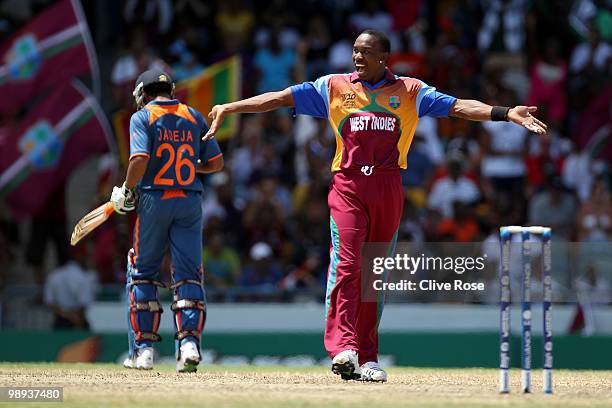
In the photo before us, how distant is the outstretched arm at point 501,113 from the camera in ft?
31.6

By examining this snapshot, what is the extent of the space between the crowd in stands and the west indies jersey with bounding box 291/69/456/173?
20.7ft

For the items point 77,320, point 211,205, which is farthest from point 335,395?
point 211,205

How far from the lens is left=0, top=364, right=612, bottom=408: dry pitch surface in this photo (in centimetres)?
857

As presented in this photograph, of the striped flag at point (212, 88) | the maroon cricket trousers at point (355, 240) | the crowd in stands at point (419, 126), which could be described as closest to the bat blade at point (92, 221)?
the maroon cricket trousers at point (355, 240)

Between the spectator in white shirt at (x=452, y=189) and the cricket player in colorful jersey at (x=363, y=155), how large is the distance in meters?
7.78

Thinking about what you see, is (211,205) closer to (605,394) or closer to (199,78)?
(199,78)

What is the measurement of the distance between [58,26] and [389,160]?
32.6 ft

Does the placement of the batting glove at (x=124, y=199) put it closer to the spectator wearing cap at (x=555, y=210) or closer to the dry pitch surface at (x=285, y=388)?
the dry pitch surface at (x=285, y=388)

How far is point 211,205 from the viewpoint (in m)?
18.7

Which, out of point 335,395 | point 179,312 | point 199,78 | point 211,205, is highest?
point 199,78

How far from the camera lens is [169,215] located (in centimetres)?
1069

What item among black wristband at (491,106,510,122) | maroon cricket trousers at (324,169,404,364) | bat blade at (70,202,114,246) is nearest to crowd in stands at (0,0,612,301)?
bat blade at (70,202,114,246)

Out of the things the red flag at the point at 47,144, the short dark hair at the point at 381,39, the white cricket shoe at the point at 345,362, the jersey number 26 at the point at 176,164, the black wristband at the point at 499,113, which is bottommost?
the white cricket shoe at the point at 345,362

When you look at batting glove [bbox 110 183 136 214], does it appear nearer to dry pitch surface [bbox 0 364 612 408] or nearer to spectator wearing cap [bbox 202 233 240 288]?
dry pitch surface [bbox 0 364 612 408]
